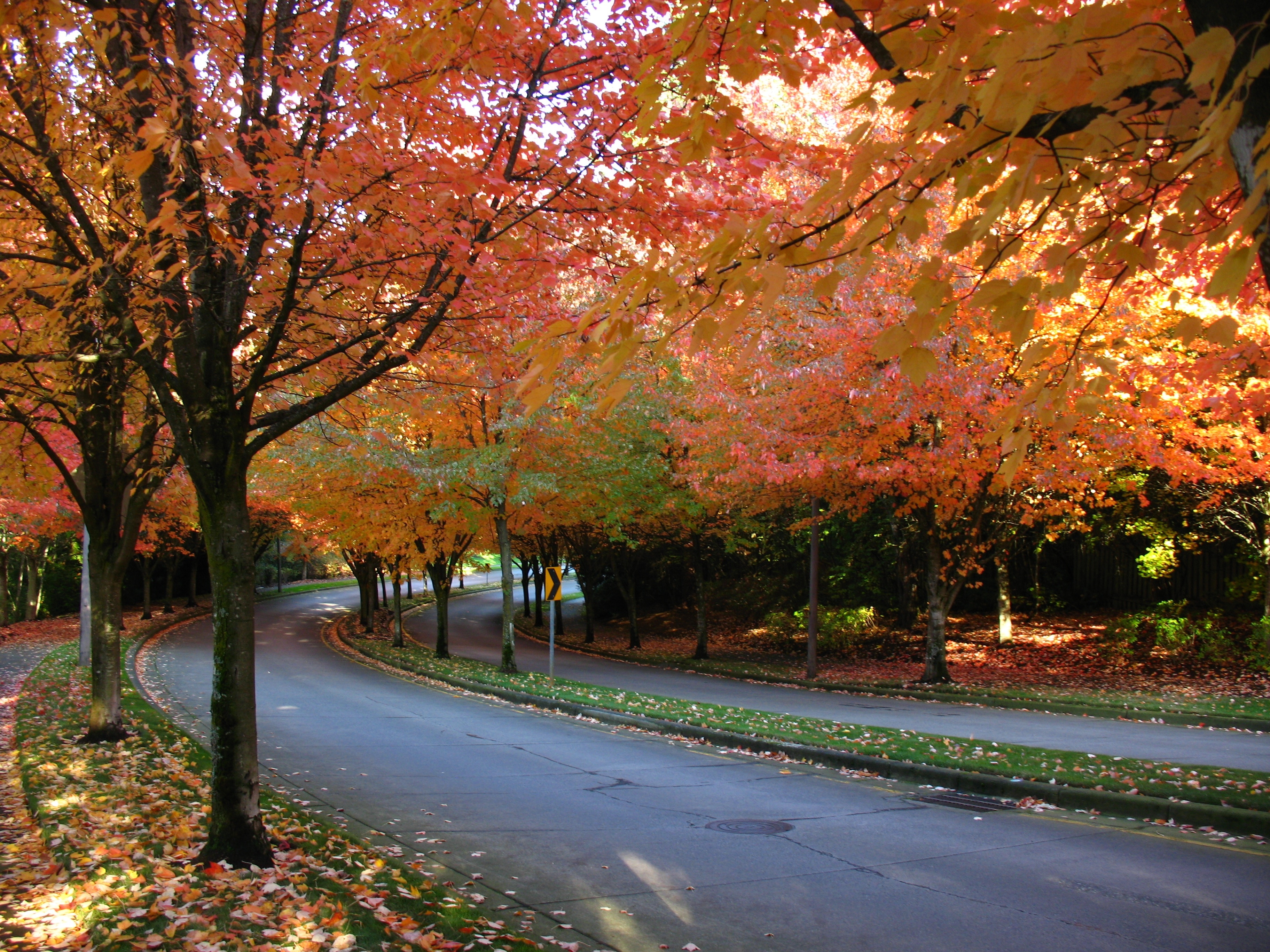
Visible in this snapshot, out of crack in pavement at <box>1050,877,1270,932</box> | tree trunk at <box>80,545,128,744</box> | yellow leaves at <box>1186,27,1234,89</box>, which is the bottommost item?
crack in pavement at <box>1050,877,1270,932</box>

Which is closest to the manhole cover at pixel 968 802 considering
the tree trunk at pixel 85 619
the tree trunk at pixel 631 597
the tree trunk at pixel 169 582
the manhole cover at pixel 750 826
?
the manhole cover at pixel 750 826

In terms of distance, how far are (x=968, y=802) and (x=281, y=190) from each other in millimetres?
7932

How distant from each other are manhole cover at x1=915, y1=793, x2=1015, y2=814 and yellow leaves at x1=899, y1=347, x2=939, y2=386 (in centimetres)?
647

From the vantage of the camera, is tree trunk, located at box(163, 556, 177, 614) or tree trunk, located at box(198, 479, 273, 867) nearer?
tree trunk, located at box(198, 479, 273, 867)

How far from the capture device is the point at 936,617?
18.8 meters

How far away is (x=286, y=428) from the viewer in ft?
20.8

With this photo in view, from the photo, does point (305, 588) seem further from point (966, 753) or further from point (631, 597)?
point (966, 753)

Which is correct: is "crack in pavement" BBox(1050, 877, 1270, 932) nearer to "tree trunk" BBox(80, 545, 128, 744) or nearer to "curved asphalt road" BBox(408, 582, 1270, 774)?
"curved asphalt road" BBox(408, 582, 1270, 774)

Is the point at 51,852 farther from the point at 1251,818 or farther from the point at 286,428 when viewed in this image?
the point at 1251,818

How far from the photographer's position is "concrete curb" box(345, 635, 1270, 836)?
729cm

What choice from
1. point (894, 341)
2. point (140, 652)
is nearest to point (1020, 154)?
point (894, 341)

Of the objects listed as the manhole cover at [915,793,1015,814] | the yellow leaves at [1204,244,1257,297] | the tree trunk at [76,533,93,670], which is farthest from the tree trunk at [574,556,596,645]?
the yellow leaves at [1204,244,1257,297]

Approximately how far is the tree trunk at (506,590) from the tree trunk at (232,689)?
50.3 ft

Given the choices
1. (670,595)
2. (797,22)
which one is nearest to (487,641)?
(670,595)
